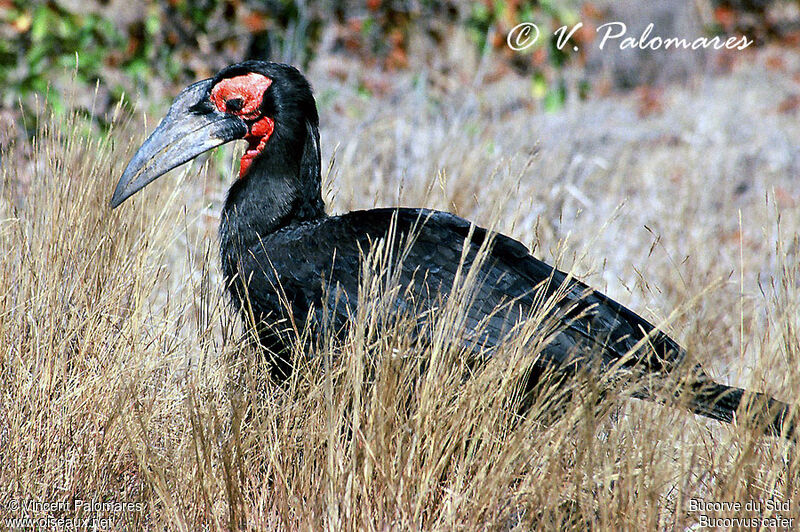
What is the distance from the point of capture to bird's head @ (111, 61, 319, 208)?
2594 mm

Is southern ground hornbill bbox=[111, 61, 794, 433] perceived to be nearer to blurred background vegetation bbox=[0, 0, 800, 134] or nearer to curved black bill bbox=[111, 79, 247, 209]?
curved black bill bbox=[111, 79, 247, 209]

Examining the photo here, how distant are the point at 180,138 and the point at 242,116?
207 millimetres

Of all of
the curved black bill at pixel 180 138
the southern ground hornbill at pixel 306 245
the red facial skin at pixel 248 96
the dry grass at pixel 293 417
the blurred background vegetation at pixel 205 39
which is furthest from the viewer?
the blurred background vegetation at pixel 205 39

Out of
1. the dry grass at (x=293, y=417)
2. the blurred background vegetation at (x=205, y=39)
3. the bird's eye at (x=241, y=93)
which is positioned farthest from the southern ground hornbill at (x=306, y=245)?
the blurred background vegetation at (x=205, y=39)

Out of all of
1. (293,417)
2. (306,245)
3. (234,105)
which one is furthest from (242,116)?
(293,417)

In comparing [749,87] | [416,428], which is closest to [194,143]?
[416,428]

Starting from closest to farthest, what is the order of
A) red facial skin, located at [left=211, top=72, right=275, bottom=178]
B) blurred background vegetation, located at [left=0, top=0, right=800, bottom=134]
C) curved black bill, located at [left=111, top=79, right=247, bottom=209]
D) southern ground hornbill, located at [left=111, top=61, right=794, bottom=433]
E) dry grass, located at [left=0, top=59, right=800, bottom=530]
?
1. dry grass, located at [left=0, top=59, right=800, bottom=530]
2. southern ground hornbill, located at [left=111, top=61, right=794, bottom=433]
3. curved black bill, located at [left=111, top=79, right=247, bottom=209]
4. red facial skin, located at [left=211, top=72, right=275, bottom=178]
5. blurred background vegetation, located at [left=0, top=0, right=800, bottom=134]

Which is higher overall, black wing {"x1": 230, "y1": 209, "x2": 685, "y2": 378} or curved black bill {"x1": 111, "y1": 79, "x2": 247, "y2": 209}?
curved black bill {"x1": 111, "y1": 79, "x2": 247, "y2": 209}

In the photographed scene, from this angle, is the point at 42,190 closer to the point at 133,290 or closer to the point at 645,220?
the point at 133,290

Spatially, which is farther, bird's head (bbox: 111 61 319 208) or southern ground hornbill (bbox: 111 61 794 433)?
bird's head (bbox: 111 61 319 208)

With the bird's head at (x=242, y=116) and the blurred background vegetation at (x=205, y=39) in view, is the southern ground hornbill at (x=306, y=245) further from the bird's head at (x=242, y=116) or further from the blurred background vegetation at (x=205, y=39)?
the blurred background vegetation at (x=205, y=39)

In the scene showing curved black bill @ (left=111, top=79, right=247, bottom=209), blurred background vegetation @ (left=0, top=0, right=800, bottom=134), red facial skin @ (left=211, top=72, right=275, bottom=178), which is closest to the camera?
curved black bill @ (left=111, top=79, right=247, bottom=209)

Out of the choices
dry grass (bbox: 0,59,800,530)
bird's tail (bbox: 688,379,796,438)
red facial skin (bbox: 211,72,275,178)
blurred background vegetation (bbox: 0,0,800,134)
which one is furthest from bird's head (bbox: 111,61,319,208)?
bird's tail (bbox: 688,379,796,438)

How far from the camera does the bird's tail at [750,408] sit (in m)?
1.78
